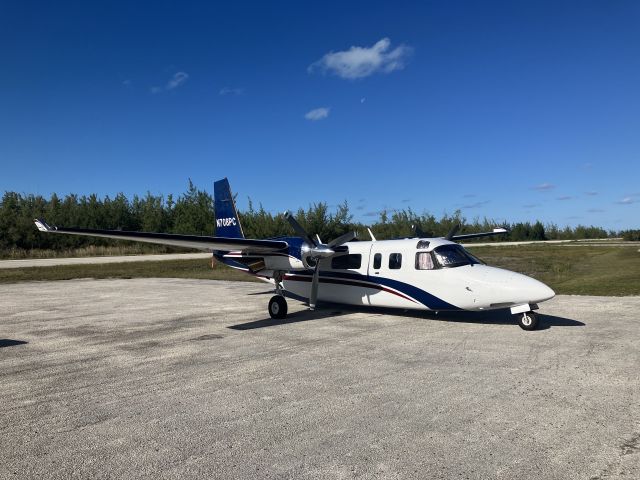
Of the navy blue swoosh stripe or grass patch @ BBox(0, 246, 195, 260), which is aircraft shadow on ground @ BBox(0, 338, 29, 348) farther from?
grass patch @ BBox(0, 246, 195, 260)

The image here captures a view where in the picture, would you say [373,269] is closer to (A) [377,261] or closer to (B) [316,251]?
(A) [377,261]

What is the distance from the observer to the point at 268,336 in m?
11.7

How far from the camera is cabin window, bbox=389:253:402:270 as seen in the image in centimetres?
1359

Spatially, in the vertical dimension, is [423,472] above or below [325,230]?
below

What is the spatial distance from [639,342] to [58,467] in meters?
10.8

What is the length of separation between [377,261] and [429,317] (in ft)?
7.49

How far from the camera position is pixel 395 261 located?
13.7m

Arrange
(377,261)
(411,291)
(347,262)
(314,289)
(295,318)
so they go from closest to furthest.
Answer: (411,291) < (314,289) < (377,261) < (295,318) < (347,262)

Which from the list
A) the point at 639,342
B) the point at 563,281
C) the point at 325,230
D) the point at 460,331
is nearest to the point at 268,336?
the point at 460,331

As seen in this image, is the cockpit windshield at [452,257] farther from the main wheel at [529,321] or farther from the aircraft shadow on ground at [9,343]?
the aircraft shadow on ground at [9,343]

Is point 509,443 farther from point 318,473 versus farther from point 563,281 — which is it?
point 563,281

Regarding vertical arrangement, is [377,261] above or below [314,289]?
above

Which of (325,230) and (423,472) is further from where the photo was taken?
(325,230)

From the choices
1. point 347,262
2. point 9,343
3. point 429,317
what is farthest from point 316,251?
point 9,343
